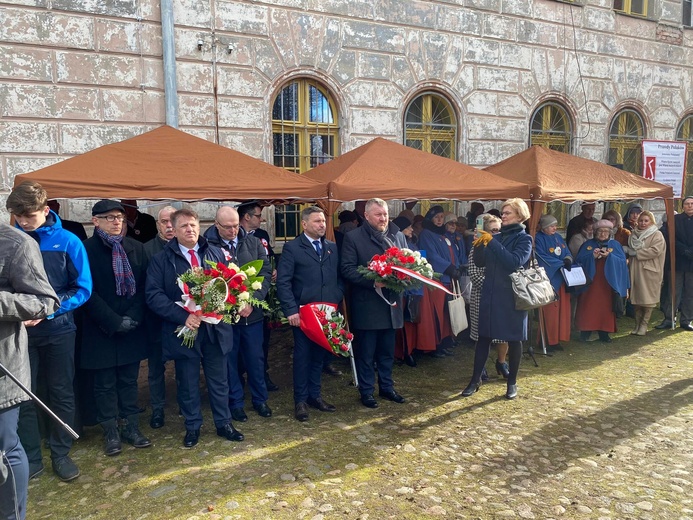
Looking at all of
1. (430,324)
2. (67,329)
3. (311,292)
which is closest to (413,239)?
(430,324)

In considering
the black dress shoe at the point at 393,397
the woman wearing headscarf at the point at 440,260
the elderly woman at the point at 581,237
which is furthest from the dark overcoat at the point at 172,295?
the elderly woman at the point at 581,237

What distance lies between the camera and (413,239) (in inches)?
290

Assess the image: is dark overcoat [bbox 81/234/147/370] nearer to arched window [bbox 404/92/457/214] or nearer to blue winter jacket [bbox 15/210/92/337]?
blue winter jacket [bbox 15/210/92/337]

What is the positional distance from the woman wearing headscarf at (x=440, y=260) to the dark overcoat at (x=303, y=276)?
218 cm

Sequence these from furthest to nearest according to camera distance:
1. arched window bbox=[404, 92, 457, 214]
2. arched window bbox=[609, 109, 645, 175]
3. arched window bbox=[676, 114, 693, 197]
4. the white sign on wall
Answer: arched window bbox=[676, 114, 693, 197], arched window bbox=[609, 109, 645, 175], the white sign on wall, arched window bbox=[404, 92, 457, 214]

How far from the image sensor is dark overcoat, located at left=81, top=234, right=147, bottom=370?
4336mm

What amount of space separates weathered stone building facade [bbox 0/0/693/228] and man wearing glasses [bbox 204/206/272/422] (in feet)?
12.7

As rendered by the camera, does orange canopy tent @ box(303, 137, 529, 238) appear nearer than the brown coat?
Yes

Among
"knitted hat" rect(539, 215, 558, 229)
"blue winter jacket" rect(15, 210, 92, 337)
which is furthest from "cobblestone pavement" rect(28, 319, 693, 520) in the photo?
"knitted hat" rect(539, 215, 558, 229)

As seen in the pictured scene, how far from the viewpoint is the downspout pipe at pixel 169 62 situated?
794cm

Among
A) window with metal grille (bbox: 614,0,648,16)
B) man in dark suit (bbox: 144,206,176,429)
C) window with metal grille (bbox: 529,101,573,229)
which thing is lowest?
man in dark suit (bbox: 144,206,176,429)

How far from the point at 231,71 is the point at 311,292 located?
4804mm

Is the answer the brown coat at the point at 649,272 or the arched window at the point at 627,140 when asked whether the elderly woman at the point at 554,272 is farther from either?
the arched window at the point at 627,140

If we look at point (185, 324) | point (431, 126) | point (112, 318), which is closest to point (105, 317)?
point (112, 318)
